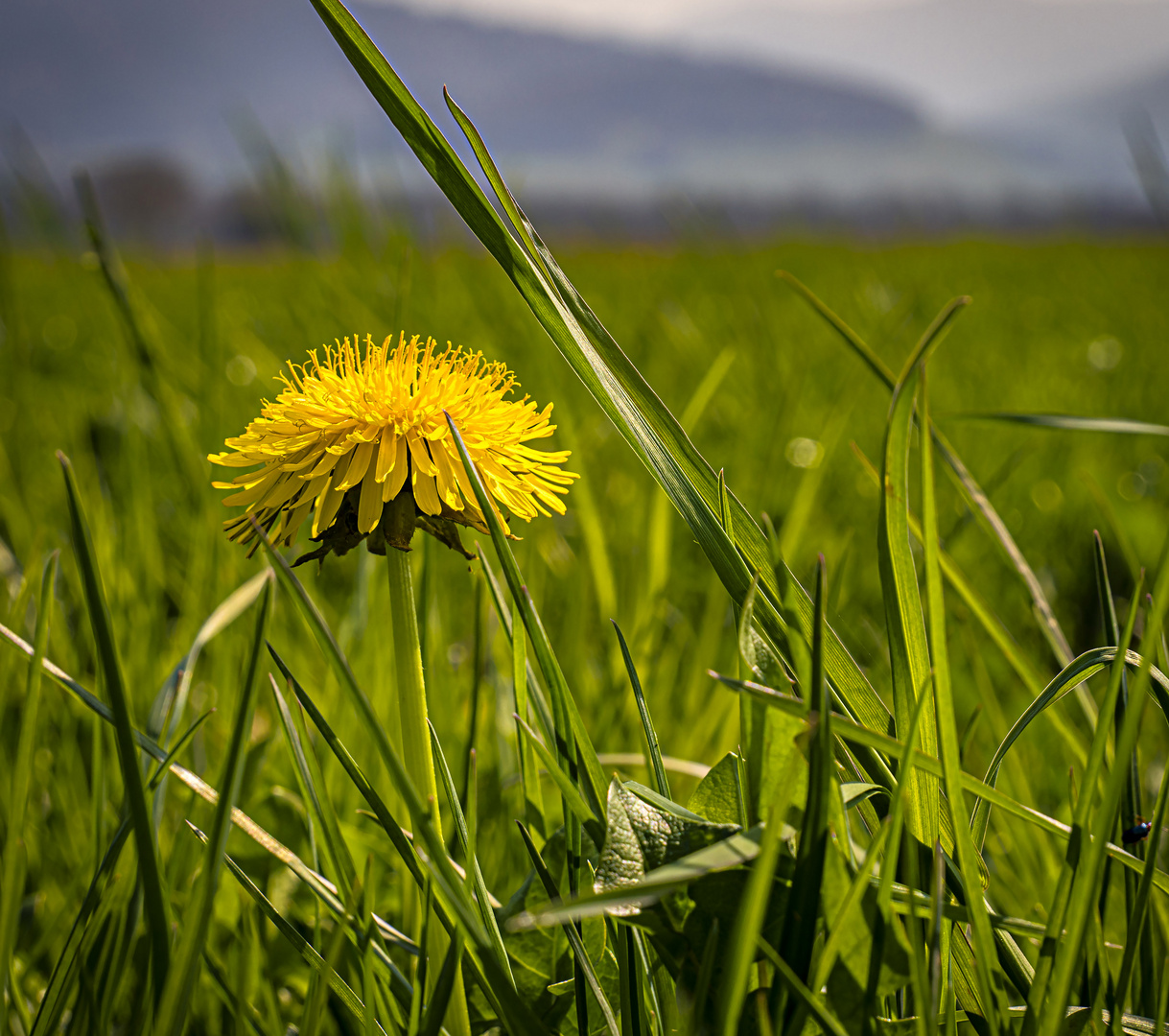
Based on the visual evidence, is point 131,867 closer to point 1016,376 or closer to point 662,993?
point 662,993

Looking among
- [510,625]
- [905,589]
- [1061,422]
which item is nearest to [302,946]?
[510,625]

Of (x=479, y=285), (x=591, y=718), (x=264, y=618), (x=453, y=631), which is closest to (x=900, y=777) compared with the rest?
(x=264, y=618)

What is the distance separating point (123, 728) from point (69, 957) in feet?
0.47

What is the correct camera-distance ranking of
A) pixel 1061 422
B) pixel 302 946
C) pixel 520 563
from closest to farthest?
pixel 302 946 < pixel 1061 422 < pixel 520 563

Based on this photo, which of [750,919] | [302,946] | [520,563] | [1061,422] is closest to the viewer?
[750,919]

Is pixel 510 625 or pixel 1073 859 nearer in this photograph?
pixel 1073 859

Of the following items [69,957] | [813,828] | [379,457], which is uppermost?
[379,457]

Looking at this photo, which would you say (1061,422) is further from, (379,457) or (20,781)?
(20,781)

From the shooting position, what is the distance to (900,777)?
253mm

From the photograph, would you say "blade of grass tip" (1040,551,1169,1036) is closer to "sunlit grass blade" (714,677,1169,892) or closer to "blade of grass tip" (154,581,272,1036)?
"sunlit grass blade" (714,677,1169,892)

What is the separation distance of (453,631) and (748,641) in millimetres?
720

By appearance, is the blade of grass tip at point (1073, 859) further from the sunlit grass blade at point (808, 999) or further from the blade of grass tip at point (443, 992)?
the blade of grass tip at point (443, 992)

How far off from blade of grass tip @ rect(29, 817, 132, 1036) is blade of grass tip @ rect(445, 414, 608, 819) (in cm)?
17

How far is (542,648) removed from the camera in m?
0.31
